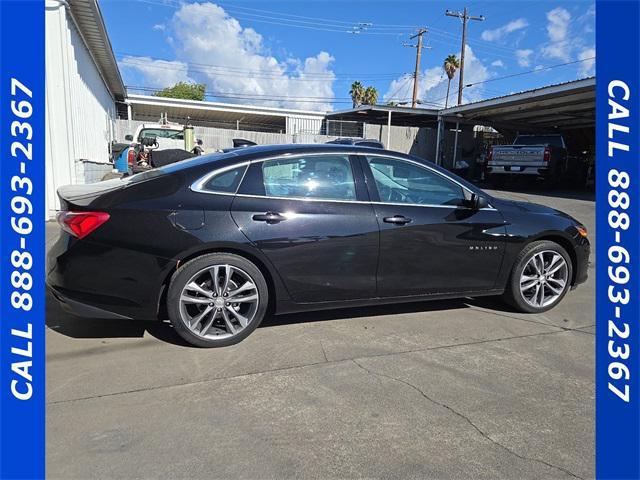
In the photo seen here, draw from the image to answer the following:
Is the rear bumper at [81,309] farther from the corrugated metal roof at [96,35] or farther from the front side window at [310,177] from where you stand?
the corrugated metal roof at [96,35]

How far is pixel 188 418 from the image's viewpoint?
8.83 feet

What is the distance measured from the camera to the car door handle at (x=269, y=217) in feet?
11.7

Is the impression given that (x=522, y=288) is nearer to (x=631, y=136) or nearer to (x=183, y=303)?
(x=631, y=136)

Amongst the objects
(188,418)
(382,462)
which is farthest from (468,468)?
(188,418)

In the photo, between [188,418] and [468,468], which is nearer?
[468,468]

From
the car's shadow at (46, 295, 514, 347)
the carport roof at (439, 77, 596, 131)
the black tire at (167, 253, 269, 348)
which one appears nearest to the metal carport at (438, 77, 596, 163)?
the carport roof at (439, 77, 596, 131)

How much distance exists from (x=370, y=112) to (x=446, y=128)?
5545 mm

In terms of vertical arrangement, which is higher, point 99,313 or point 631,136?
point 631,136

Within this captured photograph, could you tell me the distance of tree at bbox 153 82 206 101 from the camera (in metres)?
52.8

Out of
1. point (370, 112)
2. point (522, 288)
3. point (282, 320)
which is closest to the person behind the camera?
point (282, 320)

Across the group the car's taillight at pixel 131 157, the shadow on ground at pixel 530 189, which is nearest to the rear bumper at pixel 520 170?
the shadow on ground at pixel 530 189

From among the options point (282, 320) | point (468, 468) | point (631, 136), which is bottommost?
point (468, 468)

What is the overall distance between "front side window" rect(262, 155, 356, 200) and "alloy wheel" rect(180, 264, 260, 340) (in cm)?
73

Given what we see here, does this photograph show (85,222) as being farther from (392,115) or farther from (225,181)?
(392,115)
